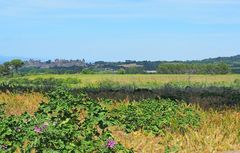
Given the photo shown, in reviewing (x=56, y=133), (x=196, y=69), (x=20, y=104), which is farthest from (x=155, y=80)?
(x=56, y=133)

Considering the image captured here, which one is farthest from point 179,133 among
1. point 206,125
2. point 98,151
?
point 98,151

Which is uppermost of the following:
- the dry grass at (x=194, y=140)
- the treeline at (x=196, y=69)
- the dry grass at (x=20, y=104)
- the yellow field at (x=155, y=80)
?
the dry grass at (x=20, y=104)

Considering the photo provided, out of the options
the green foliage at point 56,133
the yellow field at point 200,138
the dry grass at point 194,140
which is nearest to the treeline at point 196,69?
the yellow field at point 200,138

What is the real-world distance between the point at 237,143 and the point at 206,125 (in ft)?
4.48

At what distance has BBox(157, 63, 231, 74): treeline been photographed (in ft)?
269

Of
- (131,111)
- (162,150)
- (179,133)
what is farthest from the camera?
(131,111)

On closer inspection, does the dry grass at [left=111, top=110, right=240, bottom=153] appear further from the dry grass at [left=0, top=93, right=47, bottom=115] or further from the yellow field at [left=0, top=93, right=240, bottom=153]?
the dry grass at [left=0, top=93, right=47, bottom=115]

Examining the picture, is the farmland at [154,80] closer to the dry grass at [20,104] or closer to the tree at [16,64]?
the dry grass at [20,104]

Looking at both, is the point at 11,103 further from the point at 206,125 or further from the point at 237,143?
the point at 237,143

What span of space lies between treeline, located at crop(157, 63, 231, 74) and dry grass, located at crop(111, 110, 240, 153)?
229ft

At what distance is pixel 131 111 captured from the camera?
40.4ft

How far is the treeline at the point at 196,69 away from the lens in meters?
81.9

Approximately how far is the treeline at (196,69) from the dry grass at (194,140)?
69.8 m

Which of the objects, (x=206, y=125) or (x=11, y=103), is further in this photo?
(x=11, y=103)
